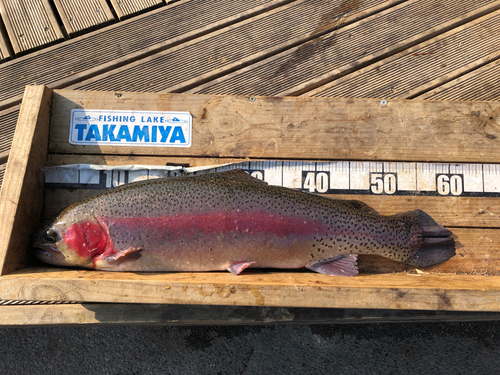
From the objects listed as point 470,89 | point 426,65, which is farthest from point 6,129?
point 470,89

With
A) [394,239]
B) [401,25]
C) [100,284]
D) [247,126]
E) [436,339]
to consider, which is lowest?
[436,339]

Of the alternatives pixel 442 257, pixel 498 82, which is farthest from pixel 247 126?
pixel 498 82

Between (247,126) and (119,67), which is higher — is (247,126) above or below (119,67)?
below

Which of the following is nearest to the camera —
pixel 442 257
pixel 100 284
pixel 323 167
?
pixel 100 284

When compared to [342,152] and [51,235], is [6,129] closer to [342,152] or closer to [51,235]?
[51,235]

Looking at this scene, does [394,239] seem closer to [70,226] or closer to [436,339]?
[436,339]

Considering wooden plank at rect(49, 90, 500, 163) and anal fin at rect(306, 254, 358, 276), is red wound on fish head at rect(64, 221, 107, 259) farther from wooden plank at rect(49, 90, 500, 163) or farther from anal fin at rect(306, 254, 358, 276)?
anal fin at rect(306, 254, 358, 276)
